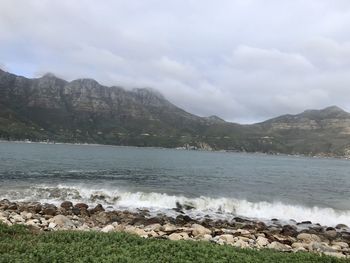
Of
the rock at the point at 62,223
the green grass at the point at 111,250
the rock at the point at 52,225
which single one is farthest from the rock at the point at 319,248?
the rock at the point at 52,225

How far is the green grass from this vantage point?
1364 cm

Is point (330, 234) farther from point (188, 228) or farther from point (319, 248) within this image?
point (188, 228)

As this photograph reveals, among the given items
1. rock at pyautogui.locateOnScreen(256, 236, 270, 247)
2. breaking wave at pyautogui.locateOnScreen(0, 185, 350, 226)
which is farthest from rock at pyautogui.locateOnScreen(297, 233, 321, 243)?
breaking wave at pyautogui.locateOnScreen(0, 185, 350, 226)

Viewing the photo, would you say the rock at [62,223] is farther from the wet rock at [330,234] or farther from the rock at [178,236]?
the wet rock at [330,234]

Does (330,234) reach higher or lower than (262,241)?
lower

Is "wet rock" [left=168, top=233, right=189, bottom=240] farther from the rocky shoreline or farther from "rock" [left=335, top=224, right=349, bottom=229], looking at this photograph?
"rock" [left=335, top=224, right=349, bottom=229]

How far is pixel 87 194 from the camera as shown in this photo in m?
45.2

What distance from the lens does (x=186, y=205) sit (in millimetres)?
41625

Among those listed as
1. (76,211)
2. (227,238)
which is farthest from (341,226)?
(76,211)

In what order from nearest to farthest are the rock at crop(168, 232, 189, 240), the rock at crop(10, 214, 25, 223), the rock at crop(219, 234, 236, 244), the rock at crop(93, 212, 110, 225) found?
the rock at crop(168, 232, 189, 240)
the rock at crop(219, 234, 236, 244)
the rock at crop(10, 214, 25, 223)
the rock at crop(93, 212, 110, 225)

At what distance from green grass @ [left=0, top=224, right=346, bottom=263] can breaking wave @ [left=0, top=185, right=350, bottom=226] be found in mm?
20580

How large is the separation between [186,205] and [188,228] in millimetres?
16347

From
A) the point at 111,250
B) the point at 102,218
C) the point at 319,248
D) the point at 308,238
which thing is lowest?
the point at 102,218

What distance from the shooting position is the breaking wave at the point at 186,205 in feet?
128
